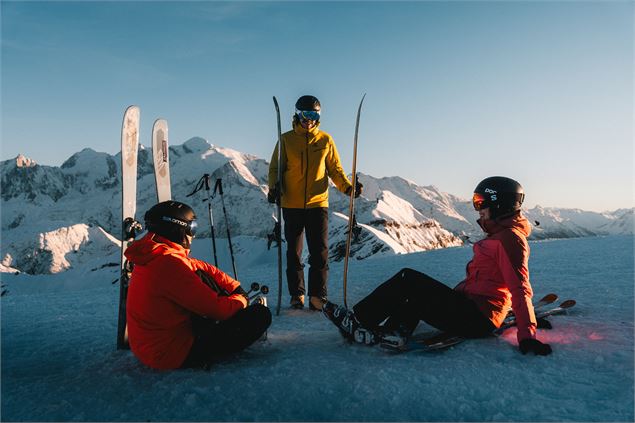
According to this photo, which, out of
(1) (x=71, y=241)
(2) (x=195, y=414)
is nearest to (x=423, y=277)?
(2) (x=195, y=414)

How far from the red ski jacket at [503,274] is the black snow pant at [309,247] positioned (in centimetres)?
209

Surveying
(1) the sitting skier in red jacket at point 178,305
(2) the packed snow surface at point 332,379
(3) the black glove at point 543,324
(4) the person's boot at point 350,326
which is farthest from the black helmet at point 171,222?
(3) the black glove at point 543,324

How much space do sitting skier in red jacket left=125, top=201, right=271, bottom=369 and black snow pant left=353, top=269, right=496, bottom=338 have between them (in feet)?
3.15

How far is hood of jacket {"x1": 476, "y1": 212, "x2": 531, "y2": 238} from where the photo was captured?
12.0ft

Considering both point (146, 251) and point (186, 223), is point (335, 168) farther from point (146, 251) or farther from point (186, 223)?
point (146, 251)

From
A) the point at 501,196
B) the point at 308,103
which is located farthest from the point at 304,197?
A: the point at 501,196

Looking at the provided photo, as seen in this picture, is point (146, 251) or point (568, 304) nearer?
point (146, 251)

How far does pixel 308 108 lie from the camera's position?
18.2ft

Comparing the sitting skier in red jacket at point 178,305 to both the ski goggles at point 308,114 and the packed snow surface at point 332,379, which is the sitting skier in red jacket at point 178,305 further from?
the ski goggles at point 308,114

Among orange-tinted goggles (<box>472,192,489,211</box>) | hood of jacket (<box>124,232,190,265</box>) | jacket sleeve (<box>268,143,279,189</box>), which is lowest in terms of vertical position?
hood of jacket (<box>124,232,190,265</box>)

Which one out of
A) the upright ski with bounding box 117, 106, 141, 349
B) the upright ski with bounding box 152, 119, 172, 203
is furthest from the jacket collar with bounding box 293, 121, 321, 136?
the upright ski with bounding box 117, 106, 141, 349

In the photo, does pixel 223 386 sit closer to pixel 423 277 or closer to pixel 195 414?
pixel 195 414

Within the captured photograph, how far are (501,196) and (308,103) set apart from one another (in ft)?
9.05

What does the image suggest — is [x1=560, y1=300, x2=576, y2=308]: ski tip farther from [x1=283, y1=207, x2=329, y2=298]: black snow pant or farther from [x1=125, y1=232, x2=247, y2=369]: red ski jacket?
[x1=125, y1=232, x2=247, y2=369]: red ski jacket
